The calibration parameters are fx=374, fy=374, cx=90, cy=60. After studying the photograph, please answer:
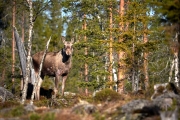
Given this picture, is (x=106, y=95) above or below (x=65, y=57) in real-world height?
below

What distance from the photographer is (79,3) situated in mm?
28828

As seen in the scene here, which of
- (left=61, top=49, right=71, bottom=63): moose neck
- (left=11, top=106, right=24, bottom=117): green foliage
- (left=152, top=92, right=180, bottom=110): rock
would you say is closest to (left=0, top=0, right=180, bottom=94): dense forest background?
(left=61, top=49, right=71, bottom=63): moose neck

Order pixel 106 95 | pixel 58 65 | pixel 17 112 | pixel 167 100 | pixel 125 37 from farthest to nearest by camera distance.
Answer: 1. pixel 58 65
2. pixel 125 37
3. pixel 106 95
4. pixel 17 112
5. pixel 167 100

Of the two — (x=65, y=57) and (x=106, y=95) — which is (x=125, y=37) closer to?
(x=65, y=57)

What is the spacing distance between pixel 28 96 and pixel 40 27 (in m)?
28.0

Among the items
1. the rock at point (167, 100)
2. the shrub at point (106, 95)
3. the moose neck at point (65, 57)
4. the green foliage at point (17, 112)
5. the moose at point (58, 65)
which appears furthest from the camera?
the moose neck at point (65, 57)

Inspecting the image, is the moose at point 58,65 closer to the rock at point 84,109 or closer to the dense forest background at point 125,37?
the dense forest background at point 125,37

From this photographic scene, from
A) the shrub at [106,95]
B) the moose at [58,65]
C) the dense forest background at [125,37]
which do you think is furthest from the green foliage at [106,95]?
the moose at [58,65]

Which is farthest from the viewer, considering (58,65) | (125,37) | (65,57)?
(58,65)

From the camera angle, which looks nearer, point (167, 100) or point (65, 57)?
point (167, 100)

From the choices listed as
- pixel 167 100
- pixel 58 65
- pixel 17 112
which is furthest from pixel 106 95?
pixel 58 65

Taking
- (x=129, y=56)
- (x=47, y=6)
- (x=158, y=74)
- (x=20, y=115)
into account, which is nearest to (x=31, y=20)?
(x=47, y=6)

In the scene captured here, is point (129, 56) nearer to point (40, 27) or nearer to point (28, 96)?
point (28, 96)

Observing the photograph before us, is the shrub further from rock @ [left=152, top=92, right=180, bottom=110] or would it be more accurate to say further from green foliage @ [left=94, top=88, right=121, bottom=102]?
rock @ [left=152, top=92, right=180, bottom=110]
